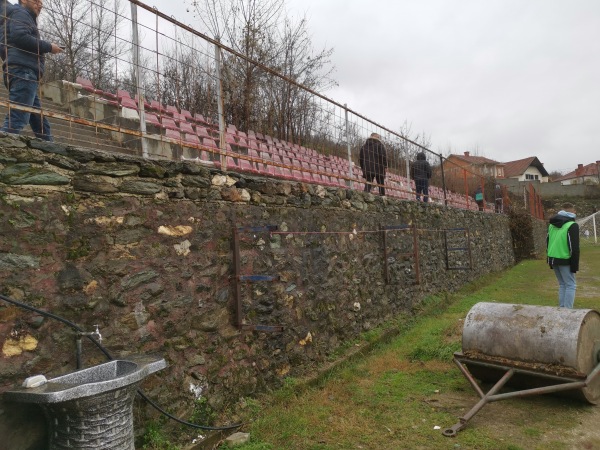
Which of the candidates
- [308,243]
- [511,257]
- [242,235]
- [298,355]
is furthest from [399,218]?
[511,257]

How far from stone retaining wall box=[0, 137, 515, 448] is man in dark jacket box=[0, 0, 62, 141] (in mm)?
538

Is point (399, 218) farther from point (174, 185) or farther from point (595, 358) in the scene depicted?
point (174, 185)

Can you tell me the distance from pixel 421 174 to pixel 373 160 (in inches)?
107

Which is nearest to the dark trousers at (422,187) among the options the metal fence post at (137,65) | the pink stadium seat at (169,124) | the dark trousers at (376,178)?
the dark trousers at (376,178)

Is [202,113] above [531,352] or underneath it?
above

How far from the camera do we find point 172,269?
144 inches

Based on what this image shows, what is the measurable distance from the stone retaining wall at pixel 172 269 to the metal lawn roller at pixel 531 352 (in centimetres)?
189

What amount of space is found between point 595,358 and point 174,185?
4.12 m

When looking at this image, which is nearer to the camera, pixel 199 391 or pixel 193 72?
pixel 199 391

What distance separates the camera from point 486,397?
396cm

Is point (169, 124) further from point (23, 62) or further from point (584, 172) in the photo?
point (584, 172)

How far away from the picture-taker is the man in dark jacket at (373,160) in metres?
7.92

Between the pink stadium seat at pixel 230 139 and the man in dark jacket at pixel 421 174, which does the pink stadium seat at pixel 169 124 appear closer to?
the pink stadium seat at pixel 230 139

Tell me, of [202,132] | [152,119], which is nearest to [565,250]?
[202,132]
